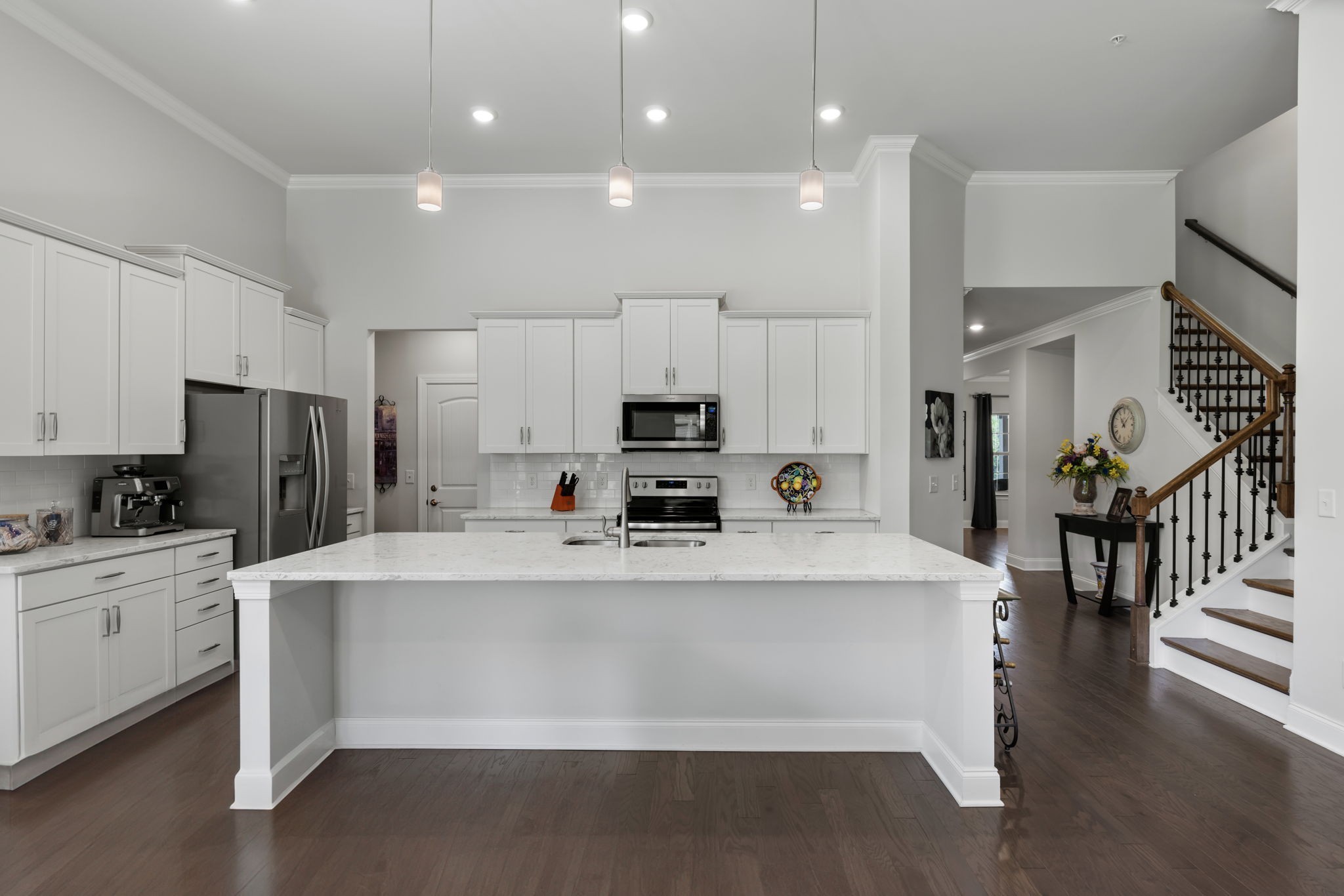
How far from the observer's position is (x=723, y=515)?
4922 millimetres

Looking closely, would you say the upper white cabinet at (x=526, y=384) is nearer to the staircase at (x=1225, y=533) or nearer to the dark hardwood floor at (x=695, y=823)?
the dark hardwood floor at (x=695, y=823)

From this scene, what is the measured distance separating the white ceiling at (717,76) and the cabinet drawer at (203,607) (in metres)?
2.91

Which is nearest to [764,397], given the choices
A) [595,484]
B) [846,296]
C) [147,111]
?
[846,296]

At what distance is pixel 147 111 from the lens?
399 cm

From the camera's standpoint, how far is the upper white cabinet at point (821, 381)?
4957mm

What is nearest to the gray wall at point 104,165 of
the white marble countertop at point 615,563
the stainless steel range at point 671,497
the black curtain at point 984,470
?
the white marble countertop at point 615,563

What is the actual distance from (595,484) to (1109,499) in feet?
14.7

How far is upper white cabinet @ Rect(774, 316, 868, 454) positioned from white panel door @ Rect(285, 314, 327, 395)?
3410 millimetres

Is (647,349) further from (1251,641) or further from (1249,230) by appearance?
(1249,230)

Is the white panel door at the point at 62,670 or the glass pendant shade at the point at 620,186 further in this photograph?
the glass pendant shade at the point at 620,186

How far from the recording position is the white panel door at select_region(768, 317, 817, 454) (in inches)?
195

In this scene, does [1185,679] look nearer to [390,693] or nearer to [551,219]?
[390,693]

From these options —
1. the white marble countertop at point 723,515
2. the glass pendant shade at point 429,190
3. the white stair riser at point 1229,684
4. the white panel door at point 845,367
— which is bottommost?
the white stair riser at point 1229,684

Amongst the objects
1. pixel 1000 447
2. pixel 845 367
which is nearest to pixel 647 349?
pixel 845 367
